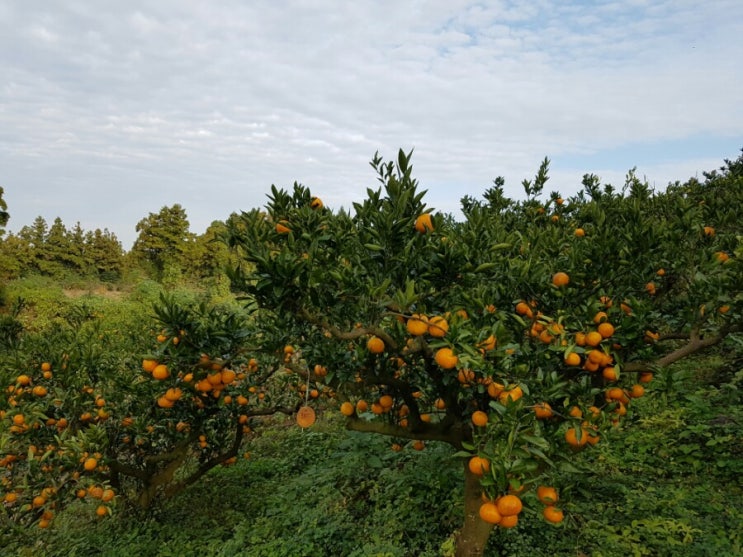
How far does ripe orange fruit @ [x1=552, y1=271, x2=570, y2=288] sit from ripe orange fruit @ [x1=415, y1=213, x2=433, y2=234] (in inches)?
35.7

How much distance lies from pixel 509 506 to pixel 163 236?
23.0 meters

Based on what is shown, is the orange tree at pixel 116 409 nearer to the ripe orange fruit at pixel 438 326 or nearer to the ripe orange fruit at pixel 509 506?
the ripe orange fruit at pixel 438 326

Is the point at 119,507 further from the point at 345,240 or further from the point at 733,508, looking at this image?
the point at 733,508

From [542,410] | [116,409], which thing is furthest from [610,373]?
[116,409]

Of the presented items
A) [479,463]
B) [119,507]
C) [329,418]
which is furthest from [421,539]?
[329,418]

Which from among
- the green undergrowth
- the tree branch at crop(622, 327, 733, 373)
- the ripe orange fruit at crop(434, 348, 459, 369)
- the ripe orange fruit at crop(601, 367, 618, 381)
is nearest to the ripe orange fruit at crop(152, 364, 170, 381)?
the ripe orange fruit at crop(434, 348, 459, 369)

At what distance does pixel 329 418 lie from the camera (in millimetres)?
6988

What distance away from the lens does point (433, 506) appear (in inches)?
153

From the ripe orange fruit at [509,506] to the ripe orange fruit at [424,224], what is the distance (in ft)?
3.86

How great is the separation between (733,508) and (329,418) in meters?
5.04

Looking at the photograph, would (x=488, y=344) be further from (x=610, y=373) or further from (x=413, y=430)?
(x=413, y=430)

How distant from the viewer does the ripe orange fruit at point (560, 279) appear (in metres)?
2.43

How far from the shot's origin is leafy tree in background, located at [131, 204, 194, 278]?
21609mm

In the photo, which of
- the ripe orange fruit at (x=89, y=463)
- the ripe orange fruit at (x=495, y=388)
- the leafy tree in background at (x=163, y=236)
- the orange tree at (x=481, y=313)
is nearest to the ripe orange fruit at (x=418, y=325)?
the orange tree at (x=481, y=313)
